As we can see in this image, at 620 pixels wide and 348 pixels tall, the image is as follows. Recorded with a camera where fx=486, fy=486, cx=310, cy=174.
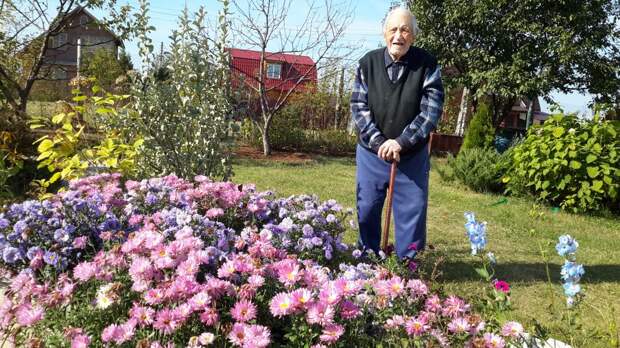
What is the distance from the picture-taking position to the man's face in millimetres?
2793

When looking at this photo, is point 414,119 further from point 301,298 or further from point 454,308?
point 301,298

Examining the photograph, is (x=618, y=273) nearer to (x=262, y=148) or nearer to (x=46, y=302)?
(x=46, y=302)

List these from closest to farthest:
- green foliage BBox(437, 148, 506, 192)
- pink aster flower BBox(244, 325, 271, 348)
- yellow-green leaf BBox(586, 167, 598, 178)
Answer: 1. pink aster flower BBox(244, 325, 271, 348)
2. yellow-green leaf BBox(586, 167, 598, 178)
3. green foliage BBox(437, 148, 506, 192)

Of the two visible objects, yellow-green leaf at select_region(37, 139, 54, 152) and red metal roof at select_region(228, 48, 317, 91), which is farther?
red metal roof at select_region(228, 48, 317, 91)

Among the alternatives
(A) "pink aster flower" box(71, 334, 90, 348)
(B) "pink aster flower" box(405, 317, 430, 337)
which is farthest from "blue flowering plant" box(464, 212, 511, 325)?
(A) "pink aster flower" box(71, 334, 90, 348)

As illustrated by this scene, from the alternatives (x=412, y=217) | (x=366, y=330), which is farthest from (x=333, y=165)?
(x=366, y=330)

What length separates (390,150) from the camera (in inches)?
110

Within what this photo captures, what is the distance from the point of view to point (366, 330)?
169cm

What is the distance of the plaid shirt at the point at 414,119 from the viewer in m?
2.82

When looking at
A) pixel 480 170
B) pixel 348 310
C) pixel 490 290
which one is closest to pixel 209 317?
pixel 348 310

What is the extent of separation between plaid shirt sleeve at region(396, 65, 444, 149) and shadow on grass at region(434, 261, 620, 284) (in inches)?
49.4

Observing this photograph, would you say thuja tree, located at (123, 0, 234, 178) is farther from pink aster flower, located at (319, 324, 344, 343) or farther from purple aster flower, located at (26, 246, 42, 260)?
pink aster flower, located at (319, 324, 344, 343)

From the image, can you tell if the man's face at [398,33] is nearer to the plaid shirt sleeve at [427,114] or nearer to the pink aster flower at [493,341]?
the plaid shirt sleeve at [427,114]

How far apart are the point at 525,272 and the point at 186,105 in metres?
2.92
